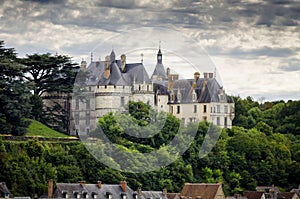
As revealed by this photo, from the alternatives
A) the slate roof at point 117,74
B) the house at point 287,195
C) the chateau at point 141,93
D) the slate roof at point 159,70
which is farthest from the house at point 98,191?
the slate roof at point 159,70

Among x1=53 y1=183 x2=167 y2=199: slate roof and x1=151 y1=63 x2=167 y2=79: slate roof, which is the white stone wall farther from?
x1=53 y1=183 x2=167 y2=199: slate roof

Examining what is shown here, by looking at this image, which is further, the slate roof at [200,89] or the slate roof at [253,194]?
the slate roof at [200,89]

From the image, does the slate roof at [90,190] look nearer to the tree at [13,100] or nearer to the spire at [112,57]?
the tree at [13,100]

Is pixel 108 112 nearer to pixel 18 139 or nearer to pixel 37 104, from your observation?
pixel 37 104

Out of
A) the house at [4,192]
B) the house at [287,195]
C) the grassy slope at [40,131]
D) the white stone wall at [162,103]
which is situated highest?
the white stone wall at [162,103]

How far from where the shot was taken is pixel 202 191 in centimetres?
8156

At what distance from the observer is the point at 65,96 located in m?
95.9

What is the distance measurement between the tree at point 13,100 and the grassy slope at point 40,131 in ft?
4.86

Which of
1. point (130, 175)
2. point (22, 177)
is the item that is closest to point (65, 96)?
point (130, 175)

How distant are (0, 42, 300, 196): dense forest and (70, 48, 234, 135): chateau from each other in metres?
1.94

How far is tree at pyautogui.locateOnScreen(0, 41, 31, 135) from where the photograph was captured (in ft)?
277

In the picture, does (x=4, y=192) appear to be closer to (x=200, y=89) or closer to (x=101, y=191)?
(x=101, y=191)

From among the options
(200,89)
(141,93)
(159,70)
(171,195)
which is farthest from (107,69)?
(171,195)

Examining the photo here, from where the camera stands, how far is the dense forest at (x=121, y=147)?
3004 inches
